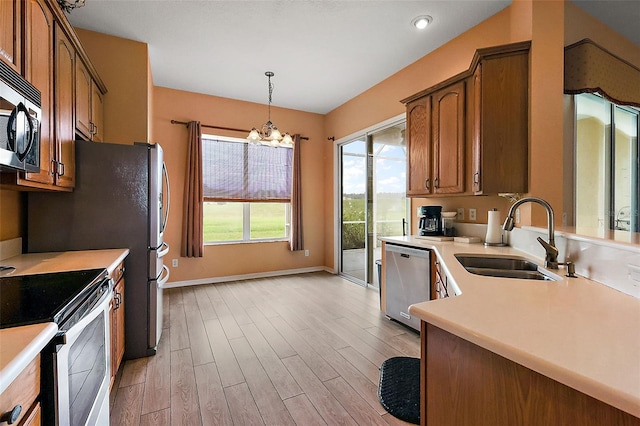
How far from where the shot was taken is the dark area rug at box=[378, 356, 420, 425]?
68.2 inches

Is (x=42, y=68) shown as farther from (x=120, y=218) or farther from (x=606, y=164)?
(x=606, y=164)

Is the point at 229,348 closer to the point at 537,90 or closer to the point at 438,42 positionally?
the point at 537,90

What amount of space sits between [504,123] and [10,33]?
3.12 m

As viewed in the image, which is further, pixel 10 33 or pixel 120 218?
pixel 120 218

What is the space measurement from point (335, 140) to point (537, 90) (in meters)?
3.32

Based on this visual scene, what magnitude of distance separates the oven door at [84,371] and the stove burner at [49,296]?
0.06 m

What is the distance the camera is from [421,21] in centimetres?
279

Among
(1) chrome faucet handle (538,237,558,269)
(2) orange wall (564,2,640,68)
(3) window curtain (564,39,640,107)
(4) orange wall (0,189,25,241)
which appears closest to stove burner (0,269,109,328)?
(4) orange wall (0,189,25,241)

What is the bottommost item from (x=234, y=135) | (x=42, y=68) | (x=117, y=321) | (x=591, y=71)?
(x=117, y=321)

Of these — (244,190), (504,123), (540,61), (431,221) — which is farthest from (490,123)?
(244,190)

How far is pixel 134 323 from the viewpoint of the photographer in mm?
2354

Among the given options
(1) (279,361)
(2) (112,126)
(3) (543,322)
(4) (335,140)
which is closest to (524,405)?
(3) (543,322)

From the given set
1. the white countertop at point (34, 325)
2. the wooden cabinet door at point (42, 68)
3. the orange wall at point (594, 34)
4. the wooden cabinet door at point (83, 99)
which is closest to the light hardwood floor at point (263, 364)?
the white countertop at point (34, 325)

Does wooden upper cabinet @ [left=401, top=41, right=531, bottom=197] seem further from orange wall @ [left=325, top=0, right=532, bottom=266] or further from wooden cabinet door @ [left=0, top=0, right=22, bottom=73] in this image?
wooden cabinet door @ [left=0, top=0, right=22, bottom=73]
